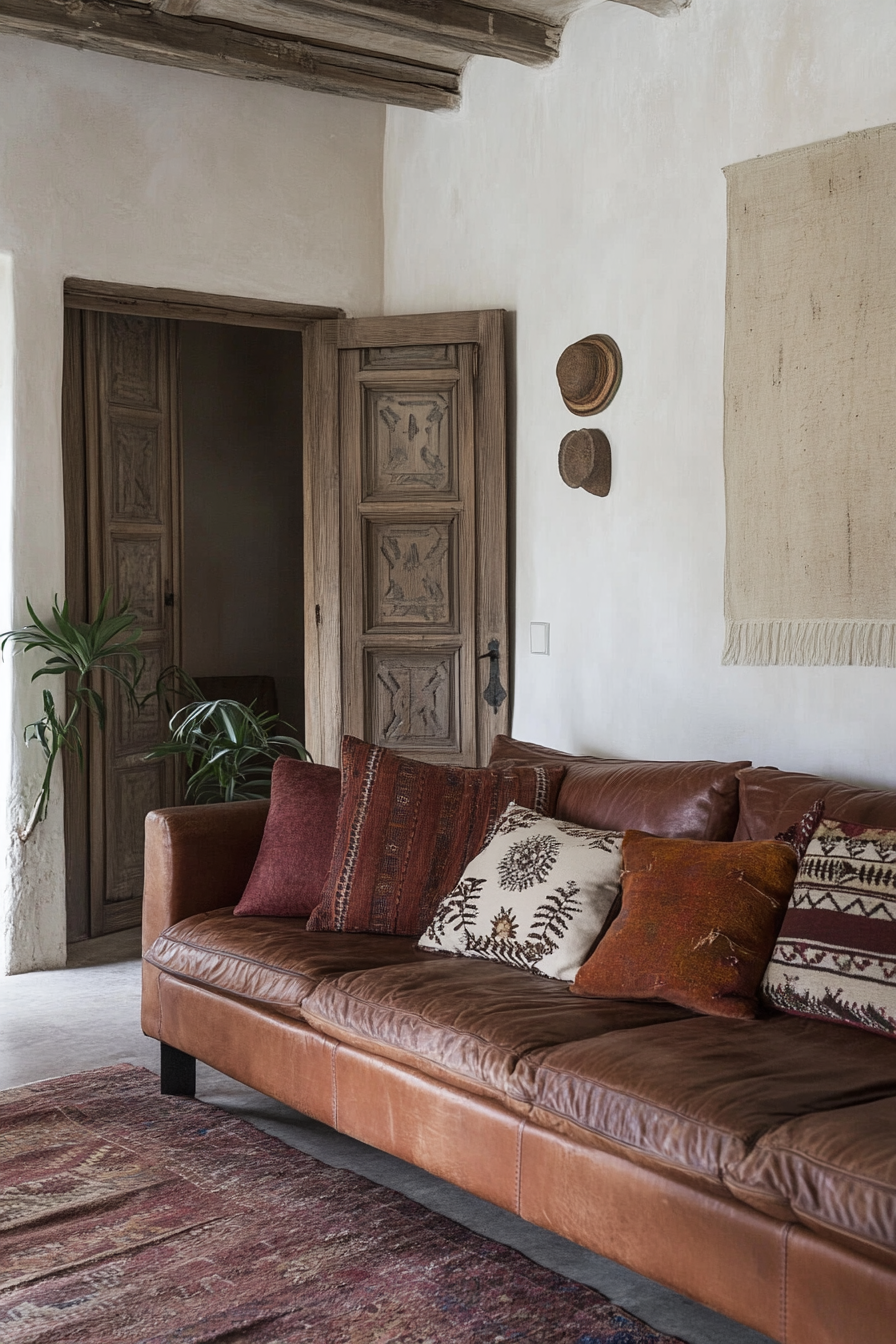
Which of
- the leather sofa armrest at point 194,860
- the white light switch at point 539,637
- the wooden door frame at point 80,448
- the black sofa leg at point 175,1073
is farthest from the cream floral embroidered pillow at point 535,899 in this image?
the wooden door frame at point 80,448

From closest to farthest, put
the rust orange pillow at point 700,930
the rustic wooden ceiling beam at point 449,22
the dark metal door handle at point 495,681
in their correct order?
the rust orange pillow at point 700,930 → the rustic wooden ceiling beam at point 449,22 → the dark metal door handle at point 495,681

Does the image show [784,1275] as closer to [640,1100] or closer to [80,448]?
[640,1100]

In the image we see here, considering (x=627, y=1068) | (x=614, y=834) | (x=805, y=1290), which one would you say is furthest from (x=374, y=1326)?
(x=614, y=834)

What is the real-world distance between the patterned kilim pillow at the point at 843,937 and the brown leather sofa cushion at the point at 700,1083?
0.05m

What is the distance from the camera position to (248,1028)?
2.83 metres

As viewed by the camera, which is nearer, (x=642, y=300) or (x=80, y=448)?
(x=642, y=300)

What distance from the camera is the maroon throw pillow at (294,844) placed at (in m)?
3.12

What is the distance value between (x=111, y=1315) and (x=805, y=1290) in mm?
1089

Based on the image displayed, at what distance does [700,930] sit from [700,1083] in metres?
0.45

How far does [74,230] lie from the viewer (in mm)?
4328

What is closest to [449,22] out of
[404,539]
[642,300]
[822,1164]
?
[642,300]

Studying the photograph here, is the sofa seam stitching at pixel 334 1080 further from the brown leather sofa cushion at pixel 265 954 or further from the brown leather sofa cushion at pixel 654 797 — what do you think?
the brown leather sofa cushion at pixel 654 797

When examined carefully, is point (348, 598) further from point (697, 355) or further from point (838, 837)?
point (838, 837)

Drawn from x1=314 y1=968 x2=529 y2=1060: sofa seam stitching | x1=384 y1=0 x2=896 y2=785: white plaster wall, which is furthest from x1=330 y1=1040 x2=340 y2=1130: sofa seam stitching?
x1=384 y1=0 x2=896 y2=785: white plaster wall
